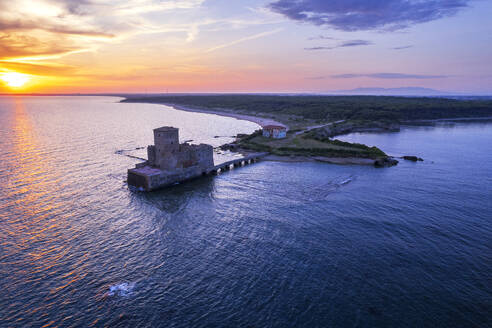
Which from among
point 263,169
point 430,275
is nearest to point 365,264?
point 430,275

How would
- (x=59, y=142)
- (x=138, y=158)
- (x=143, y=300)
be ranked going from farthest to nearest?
(x=59, y=142), (x=138, y=158), (x=143, y=300)

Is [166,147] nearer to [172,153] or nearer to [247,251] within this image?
[172,153]

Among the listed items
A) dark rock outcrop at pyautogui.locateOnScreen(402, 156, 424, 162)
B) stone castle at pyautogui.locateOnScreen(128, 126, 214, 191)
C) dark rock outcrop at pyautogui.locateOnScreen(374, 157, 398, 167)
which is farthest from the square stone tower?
dark rock outcrop at pyautogui.locateOnScreen(402, 156, 424, 162)

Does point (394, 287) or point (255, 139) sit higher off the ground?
point (255, 139)

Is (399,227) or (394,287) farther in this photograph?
(399,227)

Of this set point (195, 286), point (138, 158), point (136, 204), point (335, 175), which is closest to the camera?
point (195, 286)

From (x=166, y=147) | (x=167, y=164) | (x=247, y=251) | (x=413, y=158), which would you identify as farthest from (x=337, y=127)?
(x=247, y=251)

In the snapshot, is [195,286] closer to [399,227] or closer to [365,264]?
[365,264]

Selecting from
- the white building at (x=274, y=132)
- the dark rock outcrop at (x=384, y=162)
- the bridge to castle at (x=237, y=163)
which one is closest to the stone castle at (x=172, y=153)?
the bridge to castle at (x=237, y=163)

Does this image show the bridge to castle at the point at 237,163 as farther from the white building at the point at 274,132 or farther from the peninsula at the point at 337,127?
the white building at the point at 274,132
